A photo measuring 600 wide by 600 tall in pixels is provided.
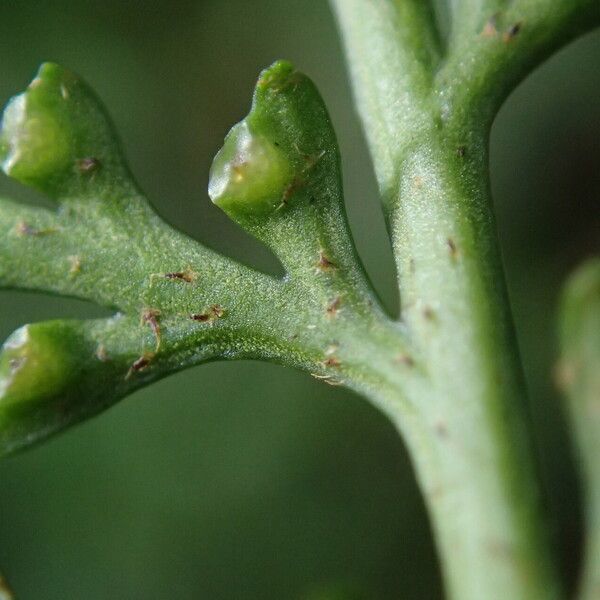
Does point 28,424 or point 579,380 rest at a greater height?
point 28,424

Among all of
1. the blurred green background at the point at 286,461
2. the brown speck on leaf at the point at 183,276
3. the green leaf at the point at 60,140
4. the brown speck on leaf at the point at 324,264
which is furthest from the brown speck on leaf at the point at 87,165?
the blurred green background at the point at 286,461

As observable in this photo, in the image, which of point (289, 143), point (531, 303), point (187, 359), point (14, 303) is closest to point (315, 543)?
point (531, 303)

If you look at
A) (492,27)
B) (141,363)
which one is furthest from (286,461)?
(492,27)

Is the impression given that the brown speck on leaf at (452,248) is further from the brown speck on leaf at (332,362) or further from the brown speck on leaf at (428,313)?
the brown speck on leaf at (332,362)

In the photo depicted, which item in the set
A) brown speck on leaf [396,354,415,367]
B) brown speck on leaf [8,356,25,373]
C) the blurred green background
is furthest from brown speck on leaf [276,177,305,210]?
the blurred green background

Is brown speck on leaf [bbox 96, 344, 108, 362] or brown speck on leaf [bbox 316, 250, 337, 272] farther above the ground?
brown speck on leaf [bbox 316, 250, 337, 272]

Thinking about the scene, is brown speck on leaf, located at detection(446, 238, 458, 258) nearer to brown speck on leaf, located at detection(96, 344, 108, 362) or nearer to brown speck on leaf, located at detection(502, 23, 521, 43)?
brown speck on leaf, located at detection(502, 23, 521, 43)

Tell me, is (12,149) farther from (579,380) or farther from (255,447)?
(255,447)
